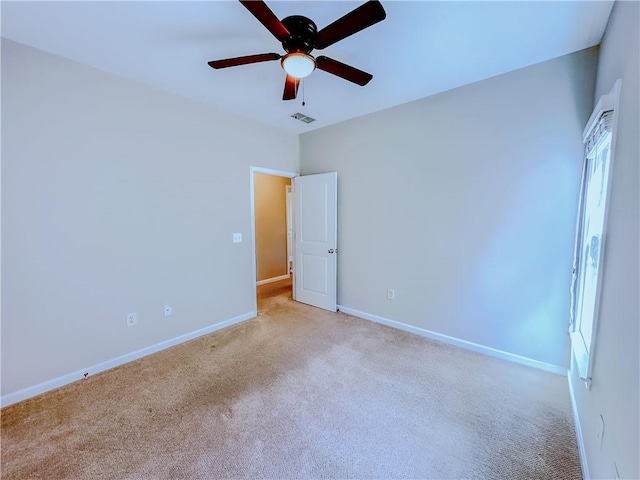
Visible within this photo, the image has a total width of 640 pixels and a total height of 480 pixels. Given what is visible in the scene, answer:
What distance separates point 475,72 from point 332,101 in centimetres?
134

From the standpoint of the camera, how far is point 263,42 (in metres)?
1.89

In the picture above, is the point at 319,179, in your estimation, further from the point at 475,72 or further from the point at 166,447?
the point at 166,447

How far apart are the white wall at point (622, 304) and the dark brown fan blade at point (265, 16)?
1.59 metres

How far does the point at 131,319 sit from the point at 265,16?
2.70 m

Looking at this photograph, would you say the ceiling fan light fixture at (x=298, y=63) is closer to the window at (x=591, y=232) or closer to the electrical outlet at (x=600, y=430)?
the window at (x=591, y=232)

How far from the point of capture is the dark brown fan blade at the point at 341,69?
1.65 meters

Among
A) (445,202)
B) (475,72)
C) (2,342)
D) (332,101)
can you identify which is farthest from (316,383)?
(475,72)

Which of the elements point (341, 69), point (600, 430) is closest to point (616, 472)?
point (600, 430)

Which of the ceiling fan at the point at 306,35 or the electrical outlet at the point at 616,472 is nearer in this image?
the electrical outlet at the point at 616,472

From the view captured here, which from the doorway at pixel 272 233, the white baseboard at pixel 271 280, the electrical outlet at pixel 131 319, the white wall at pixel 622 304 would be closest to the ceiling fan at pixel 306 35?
the white wall at pixel 622 304

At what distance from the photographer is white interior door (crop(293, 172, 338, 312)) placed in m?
3.66

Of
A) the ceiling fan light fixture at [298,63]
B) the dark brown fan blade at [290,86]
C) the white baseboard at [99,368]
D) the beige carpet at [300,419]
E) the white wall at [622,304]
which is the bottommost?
the beige carpet at [300,419]

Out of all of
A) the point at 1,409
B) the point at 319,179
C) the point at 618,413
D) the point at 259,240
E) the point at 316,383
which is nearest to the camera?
the point at 618,413

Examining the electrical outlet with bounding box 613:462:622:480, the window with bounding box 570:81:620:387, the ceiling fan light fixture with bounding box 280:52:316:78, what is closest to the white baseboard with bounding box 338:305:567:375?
the window with bounding box 570:81:620:387
